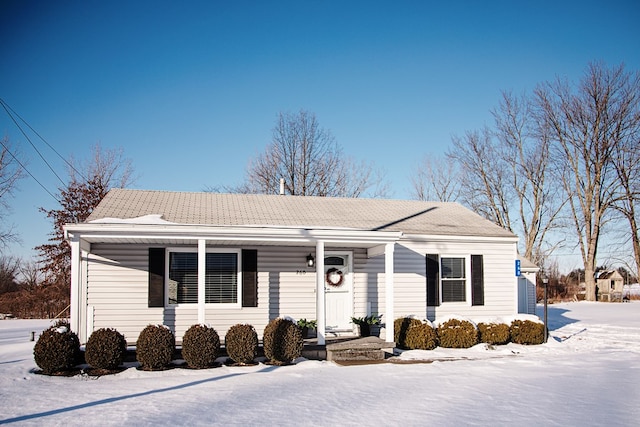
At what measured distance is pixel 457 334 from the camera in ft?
44.2

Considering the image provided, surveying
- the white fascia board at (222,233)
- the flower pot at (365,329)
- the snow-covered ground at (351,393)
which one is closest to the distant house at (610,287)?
the snow-covered ground at (351,393)

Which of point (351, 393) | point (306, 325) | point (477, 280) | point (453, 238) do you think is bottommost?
point (351, 393)

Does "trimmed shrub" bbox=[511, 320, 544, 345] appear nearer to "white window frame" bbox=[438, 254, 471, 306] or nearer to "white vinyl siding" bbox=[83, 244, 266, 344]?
"white window frame" bbox=[438, 254, 471, 306]

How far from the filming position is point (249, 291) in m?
13.3

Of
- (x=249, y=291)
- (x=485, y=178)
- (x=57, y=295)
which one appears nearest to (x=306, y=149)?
(x=485, y=178)

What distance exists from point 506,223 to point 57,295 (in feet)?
90.8

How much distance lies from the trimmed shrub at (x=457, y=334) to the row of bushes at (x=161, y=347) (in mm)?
4081

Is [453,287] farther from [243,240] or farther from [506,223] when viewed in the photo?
[506,223]

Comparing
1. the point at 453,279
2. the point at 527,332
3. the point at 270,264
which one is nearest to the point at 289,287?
the point at 270,264

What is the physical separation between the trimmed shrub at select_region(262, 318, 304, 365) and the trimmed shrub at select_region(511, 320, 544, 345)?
611 centimetres

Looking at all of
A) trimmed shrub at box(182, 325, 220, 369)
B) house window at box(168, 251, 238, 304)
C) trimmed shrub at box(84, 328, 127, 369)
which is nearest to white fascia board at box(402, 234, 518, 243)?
house window at box(168, 251, 238, 304)

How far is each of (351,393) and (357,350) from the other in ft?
11.7

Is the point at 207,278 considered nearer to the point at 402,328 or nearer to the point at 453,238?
the point at 402,328

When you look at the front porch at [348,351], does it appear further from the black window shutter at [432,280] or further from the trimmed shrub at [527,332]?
the trimmed shrub at [527,332]
